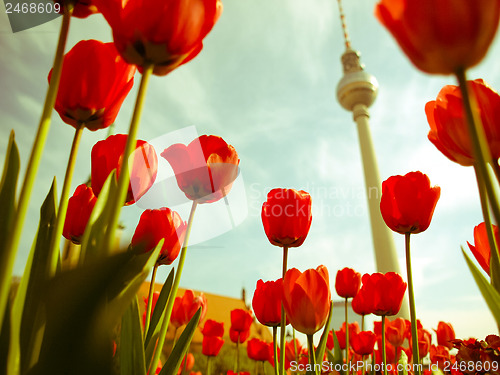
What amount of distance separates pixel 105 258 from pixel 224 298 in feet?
50.6

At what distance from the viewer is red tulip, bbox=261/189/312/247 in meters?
1.41

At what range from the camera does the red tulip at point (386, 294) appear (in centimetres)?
177

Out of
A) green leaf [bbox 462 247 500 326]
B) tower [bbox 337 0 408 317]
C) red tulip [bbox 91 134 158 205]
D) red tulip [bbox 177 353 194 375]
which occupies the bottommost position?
red tulip [bbox 177 353 194 375]

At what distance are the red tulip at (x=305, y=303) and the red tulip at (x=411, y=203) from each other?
38 centimetres

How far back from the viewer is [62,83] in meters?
0.74

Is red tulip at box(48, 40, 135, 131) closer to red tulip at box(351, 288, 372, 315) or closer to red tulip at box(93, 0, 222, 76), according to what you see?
red tulip at box(93, 0, 222, 76)

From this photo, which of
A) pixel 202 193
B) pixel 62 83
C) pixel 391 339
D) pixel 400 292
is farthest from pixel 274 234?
pixel 391 339

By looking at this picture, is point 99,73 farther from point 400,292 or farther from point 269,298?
point 400,292

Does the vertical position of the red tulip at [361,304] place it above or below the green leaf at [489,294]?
above

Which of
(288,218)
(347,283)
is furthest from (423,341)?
(288,218)

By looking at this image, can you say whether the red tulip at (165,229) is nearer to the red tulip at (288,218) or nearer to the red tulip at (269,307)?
the red tulip at (288,218)

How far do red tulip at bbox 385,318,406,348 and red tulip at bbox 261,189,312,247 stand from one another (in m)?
1.50

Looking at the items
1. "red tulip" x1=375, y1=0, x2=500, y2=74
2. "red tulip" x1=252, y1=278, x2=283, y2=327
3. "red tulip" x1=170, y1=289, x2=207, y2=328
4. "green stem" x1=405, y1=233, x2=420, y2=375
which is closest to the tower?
"red tulip" x1=170, y1=289, x2=207, y2=328

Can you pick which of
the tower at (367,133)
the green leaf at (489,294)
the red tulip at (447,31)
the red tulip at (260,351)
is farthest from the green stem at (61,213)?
the tower at (367,133)
